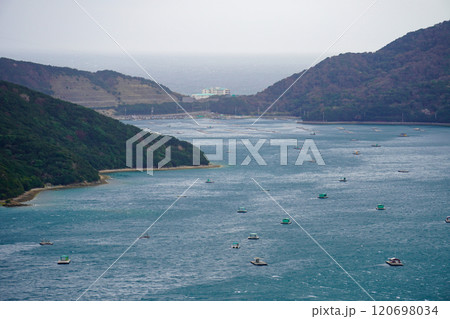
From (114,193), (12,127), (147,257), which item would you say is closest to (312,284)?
(147,257)

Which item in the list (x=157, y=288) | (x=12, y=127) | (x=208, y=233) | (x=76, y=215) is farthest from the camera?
(x=12, y=127)

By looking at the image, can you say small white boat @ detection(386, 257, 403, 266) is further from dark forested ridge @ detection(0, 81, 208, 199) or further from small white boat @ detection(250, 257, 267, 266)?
dark forested ridge @ detection(0, 81, 208, 199)

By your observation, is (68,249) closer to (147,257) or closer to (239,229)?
(147,257)

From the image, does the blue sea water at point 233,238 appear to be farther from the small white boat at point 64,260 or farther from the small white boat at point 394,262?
the small white boat at point 394,262

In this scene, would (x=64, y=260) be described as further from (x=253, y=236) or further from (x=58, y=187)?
(x=58, y=187)

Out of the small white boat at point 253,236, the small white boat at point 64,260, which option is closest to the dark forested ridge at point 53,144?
the small white boat at point 64,260

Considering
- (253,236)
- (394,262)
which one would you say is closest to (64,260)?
(253,236)
